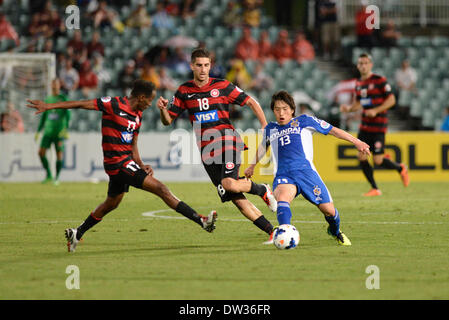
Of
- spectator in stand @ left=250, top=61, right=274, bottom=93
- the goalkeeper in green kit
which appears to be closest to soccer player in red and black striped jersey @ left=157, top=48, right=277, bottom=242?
the goalkeeper in green kit

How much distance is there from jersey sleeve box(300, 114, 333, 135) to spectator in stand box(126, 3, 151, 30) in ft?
55.4

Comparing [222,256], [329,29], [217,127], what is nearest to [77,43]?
[329,29]

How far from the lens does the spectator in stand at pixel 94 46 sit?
23.7 metres

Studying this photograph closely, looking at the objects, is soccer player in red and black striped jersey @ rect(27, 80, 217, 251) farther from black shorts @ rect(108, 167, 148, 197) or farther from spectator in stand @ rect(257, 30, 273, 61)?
spectator in stand @ rect(257, 30, 273, 61)

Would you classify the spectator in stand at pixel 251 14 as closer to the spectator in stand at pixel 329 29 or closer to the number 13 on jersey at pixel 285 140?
the spectator in stand at pixel 329 29

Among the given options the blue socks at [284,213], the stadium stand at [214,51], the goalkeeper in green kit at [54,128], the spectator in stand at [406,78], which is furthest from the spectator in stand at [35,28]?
the blue socks at [284,213]

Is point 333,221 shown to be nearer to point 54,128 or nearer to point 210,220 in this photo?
point 210,220

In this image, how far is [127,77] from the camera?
22797mm

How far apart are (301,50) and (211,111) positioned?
17095mm

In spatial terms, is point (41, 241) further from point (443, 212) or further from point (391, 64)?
point (391, 64)

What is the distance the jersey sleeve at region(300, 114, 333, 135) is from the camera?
866 centimetres

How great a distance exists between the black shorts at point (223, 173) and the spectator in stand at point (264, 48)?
16.3 meters

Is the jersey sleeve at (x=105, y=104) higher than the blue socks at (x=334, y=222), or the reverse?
the jersey sleeve at (x=105, y=104)
